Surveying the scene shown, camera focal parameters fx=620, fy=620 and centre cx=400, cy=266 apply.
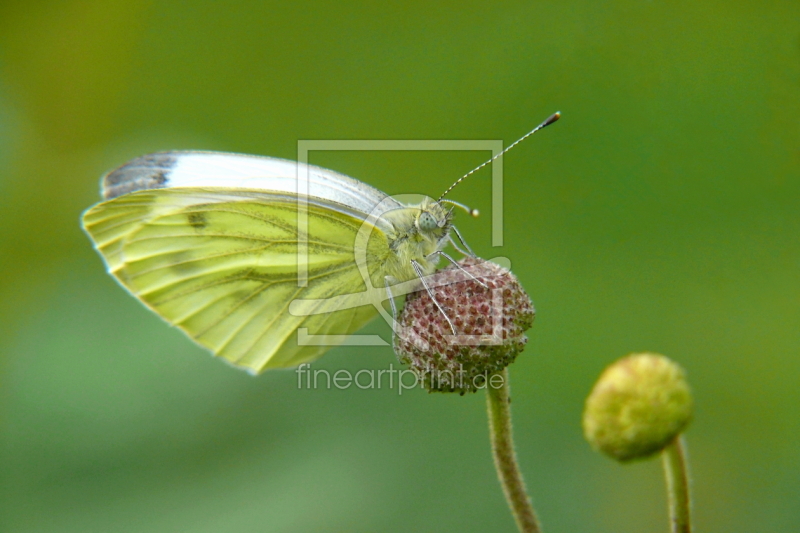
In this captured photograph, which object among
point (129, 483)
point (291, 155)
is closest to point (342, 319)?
point (129, 483)

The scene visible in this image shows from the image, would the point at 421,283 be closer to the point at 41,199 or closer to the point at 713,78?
the point at 713,78

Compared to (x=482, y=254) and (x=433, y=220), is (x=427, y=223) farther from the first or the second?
(x=482, y=254)

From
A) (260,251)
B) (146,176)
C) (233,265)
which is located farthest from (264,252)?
(146,176)

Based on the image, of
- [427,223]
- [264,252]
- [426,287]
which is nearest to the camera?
[426,287]

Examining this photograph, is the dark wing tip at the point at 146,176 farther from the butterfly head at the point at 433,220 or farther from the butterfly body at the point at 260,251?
the butterfly head at the point at 433,220

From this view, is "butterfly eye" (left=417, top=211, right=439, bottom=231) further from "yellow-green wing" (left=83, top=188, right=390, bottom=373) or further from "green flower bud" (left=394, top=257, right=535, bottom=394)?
"green flower bud" (left=394, top=257, right=535, bottom=394)

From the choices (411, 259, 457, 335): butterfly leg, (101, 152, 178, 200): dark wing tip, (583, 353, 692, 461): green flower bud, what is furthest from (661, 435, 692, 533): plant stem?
(101, 152, 178, 200): dark wing tip
